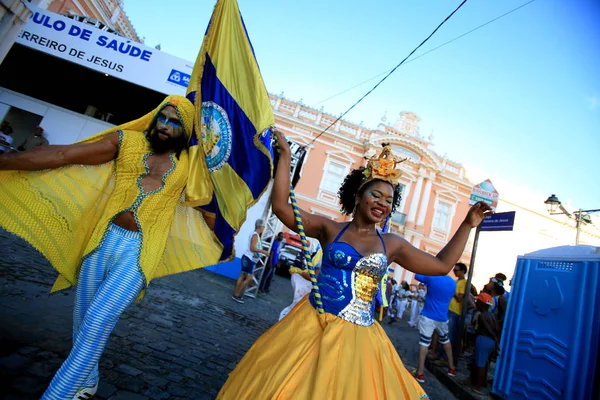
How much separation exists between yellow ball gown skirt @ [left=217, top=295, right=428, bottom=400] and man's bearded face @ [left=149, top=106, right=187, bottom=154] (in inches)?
57.9

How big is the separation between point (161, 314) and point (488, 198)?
5.93 metres

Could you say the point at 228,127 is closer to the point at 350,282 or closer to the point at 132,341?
the point at 350,282

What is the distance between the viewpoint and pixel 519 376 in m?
4.58

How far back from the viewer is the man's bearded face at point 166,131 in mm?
2242

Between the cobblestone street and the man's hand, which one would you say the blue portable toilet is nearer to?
the cobblestone street

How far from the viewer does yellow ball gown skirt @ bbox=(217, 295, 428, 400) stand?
1477 millimetres

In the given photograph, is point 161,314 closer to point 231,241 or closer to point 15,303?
point 15,303

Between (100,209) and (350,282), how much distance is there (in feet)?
5.97

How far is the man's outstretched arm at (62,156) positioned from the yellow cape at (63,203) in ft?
0.38

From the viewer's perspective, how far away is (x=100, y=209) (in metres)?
2.26

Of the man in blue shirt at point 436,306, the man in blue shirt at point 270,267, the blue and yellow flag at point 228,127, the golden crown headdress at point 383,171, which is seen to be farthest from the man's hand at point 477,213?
the man in blue shirt at point 270,267

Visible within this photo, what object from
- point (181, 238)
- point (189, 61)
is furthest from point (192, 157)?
point (189, 61)

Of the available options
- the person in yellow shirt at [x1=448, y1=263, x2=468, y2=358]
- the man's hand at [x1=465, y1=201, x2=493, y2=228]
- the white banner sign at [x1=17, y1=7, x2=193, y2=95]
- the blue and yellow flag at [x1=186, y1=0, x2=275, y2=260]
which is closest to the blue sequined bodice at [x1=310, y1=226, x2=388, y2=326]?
the man's hand at [x1=465, y1=201, x2=493, y2=228]

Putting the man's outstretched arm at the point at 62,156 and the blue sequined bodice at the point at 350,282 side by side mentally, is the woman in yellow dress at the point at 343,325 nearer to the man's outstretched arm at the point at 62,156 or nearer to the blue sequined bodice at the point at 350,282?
the blue sequined bodice at the point at 350,282
